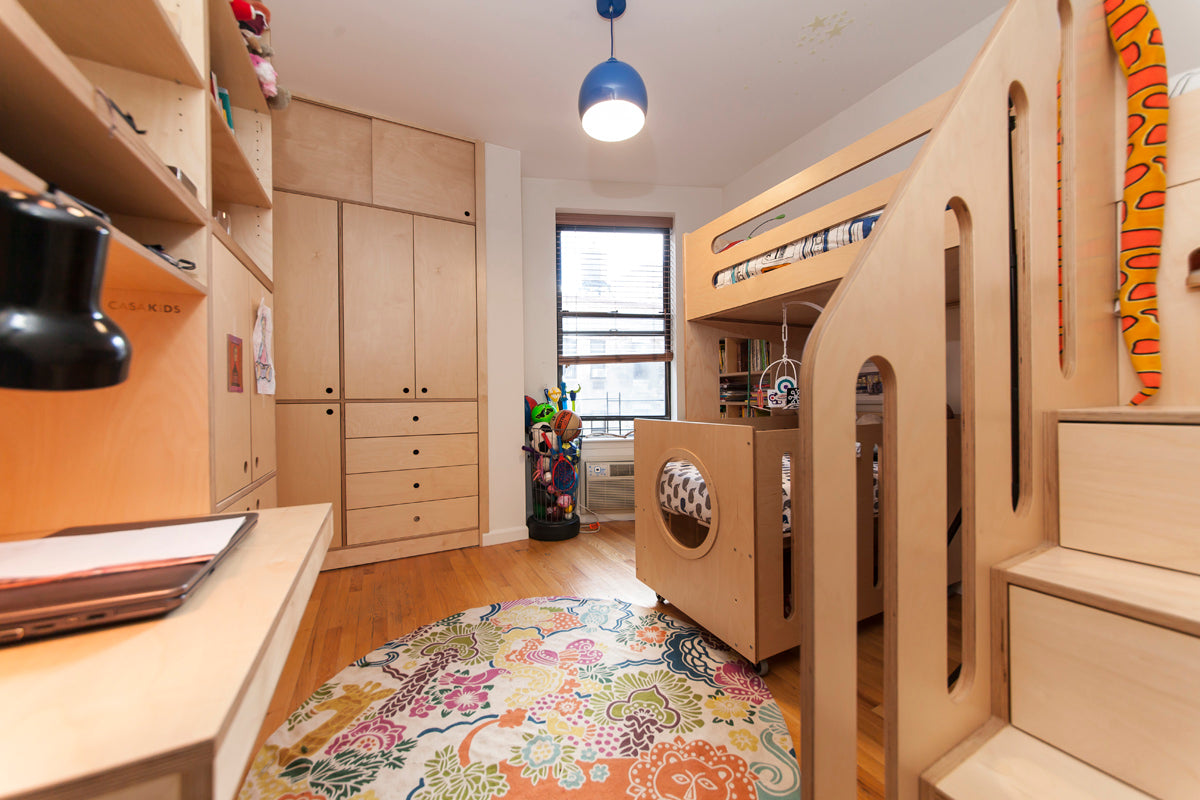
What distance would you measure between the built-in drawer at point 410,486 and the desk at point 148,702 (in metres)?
2.15

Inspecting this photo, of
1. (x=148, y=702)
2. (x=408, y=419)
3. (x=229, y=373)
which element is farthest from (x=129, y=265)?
(x=408, y=419)

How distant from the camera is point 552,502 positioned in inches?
117

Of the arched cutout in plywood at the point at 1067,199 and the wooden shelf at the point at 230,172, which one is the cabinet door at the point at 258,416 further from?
the arched cutout in plywood at the point at 1067,199

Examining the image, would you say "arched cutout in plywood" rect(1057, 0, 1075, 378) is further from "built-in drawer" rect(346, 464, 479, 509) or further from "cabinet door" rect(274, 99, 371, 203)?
"cabinet door" rect(274, 99, 371, 203)

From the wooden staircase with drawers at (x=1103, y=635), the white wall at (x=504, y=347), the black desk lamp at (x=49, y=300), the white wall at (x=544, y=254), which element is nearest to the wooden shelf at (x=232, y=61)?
the white wall at (x=504, y=347)

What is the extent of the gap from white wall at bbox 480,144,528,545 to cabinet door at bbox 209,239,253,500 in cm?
147

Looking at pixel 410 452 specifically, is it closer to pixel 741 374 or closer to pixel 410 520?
pixel 410 520

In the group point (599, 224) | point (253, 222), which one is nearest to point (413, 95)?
point (253, 222)

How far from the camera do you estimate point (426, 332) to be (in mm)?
2648

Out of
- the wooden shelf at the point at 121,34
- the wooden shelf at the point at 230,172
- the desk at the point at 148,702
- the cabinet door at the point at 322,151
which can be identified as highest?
the cabinet door at the point at 322,151

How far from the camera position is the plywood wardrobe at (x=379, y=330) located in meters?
2.35

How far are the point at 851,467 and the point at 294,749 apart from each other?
1.45 metres

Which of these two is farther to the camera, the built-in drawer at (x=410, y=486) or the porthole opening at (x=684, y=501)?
the built-in drawer at (x=410, y=486)

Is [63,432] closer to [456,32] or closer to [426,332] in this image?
[426,332]
